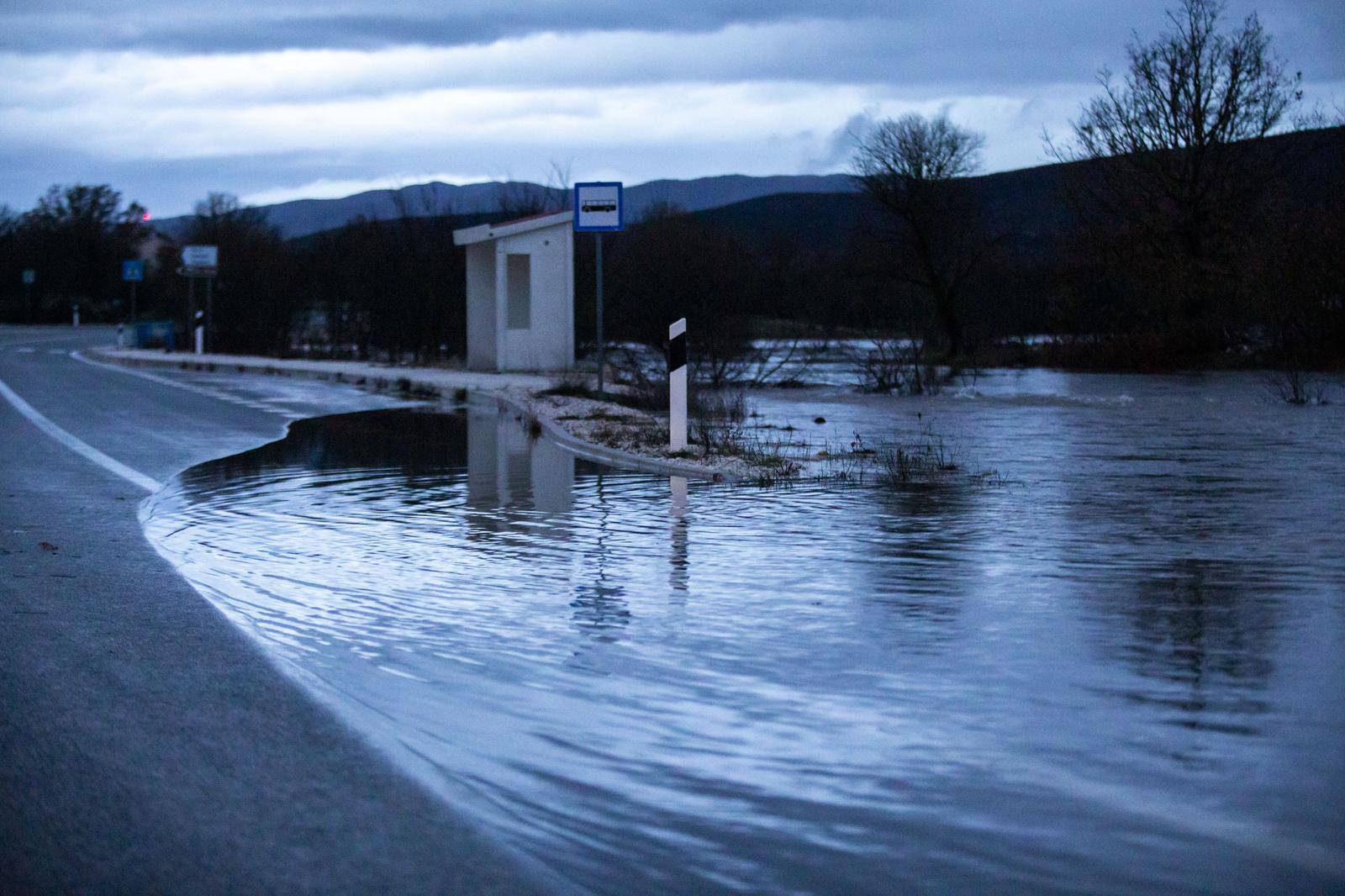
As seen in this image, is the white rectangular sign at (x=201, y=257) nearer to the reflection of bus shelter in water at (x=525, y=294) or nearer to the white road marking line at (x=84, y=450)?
the reflection of bus shelter in water at (x=525, y=294)

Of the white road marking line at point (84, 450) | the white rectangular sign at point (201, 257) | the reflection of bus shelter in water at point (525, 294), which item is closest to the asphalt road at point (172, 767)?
the white road marking line at point (84, 450)

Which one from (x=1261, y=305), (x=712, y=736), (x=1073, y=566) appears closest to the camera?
(x=712, y=736)

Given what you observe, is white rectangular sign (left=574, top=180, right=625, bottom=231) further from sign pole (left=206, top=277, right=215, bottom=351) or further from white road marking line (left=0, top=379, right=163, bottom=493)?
sign pole (left=206, top=277, right=215, bottom=351)

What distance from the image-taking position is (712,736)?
17.5 feet

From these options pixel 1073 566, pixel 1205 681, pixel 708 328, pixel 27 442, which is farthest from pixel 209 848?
pixel 708 328

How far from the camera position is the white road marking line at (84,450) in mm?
14242

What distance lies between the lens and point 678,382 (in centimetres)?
1509

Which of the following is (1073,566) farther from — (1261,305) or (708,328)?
(1261,305)

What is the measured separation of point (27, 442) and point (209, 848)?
1536cm

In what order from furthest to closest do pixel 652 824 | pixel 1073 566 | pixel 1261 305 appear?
1. pixel 1261 305
2. pixel 1073 566
3. pixel 652 824

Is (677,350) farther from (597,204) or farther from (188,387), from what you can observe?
(188,387)

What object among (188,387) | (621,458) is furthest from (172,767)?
(188,387)

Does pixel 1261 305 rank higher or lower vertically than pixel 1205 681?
higher

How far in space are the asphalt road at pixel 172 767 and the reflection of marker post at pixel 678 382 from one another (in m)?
6.50
